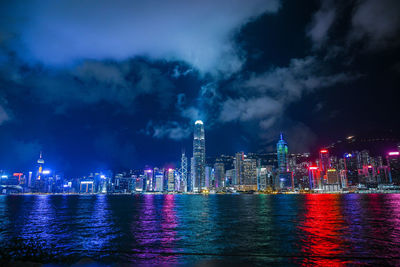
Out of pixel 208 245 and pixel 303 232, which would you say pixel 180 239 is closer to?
pixel 208 245

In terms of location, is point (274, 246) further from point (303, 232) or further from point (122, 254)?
point (122, 254)

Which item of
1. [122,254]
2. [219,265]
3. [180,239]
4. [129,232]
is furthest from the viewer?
[129,232]

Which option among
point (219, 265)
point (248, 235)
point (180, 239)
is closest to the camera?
point (219, 265)

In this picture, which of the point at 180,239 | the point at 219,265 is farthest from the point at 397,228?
the point at 219,265

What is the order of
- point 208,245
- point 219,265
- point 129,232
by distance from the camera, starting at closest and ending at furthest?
point 219,265 < point 208,245 < point 129,232

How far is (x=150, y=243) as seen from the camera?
25.7 m

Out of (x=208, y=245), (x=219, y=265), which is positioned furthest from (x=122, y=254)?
(x=219, y=265)

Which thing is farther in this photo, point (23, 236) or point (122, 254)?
point (23, 236)

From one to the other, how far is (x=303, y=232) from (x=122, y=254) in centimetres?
2297

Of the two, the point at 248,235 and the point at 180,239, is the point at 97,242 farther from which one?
the point at 248,235

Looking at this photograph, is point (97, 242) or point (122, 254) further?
point (97, 242)

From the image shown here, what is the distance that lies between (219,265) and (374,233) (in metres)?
26.6

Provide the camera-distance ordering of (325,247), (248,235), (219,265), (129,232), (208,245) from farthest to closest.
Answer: (129,232) → (248,235) → (208,245) → (325,247) → (219,265)

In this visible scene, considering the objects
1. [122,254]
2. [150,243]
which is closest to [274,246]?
[150,243]
